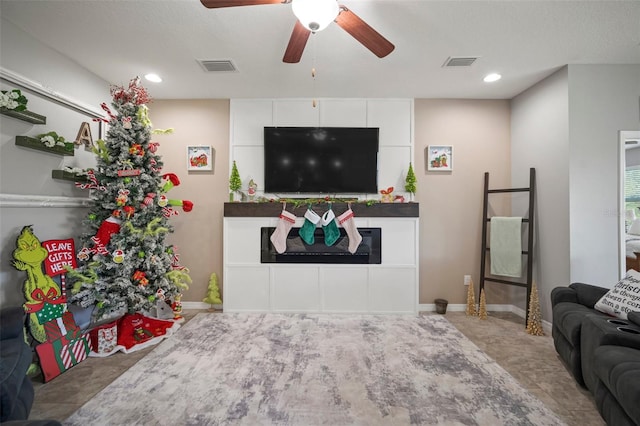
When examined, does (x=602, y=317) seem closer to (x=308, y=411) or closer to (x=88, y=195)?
(x=308, y=411)

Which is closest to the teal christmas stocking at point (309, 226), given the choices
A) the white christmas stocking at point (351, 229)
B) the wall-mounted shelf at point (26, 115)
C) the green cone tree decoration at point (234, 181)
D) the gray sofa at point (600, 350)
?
the white christmas stocking at point (351, 229)

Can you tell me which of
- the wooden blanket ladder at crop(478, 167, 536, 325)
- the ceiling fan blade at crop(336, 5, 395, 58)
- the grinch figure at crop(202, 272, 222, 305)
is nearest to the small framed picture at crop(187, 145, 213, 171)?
the grinch figure at crop(202, 272, 222, 305)

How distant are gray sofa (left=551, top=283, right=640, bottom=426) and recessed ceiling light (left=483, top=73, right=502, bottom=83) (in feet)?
6.90


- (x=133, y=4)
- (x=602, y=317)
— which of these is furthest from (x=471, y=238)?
(x=133, y=4)

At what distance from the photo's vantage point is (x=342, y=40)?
2301 millimetres

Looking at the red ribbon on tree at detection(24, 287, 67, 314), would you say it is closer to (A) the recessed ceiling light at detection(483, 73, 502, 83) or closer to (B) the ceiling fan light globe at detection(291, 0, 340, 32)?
(B) the ceiling fan light globe at detection(291, 0, 340, 32)

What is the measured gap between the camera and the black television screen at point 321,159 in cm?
340

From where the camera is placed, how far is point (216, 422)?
5.07 ft

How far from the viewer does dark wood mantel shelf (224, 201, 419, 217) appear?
128 inches

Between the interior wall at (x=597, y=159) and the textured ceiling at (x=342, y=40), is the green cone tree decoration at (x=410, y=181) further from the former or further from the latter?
the interior wall at (x=597, y=159)

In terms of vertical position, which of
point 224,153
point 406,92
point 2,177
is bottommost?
point 2,177

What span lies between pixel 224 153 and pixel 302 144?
39.6 inches

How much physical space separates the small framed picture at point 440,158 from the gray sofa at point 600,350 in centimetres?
175

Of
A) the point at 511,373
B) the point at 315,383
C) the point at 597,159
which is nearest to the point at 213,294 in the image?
the point at 315,383
